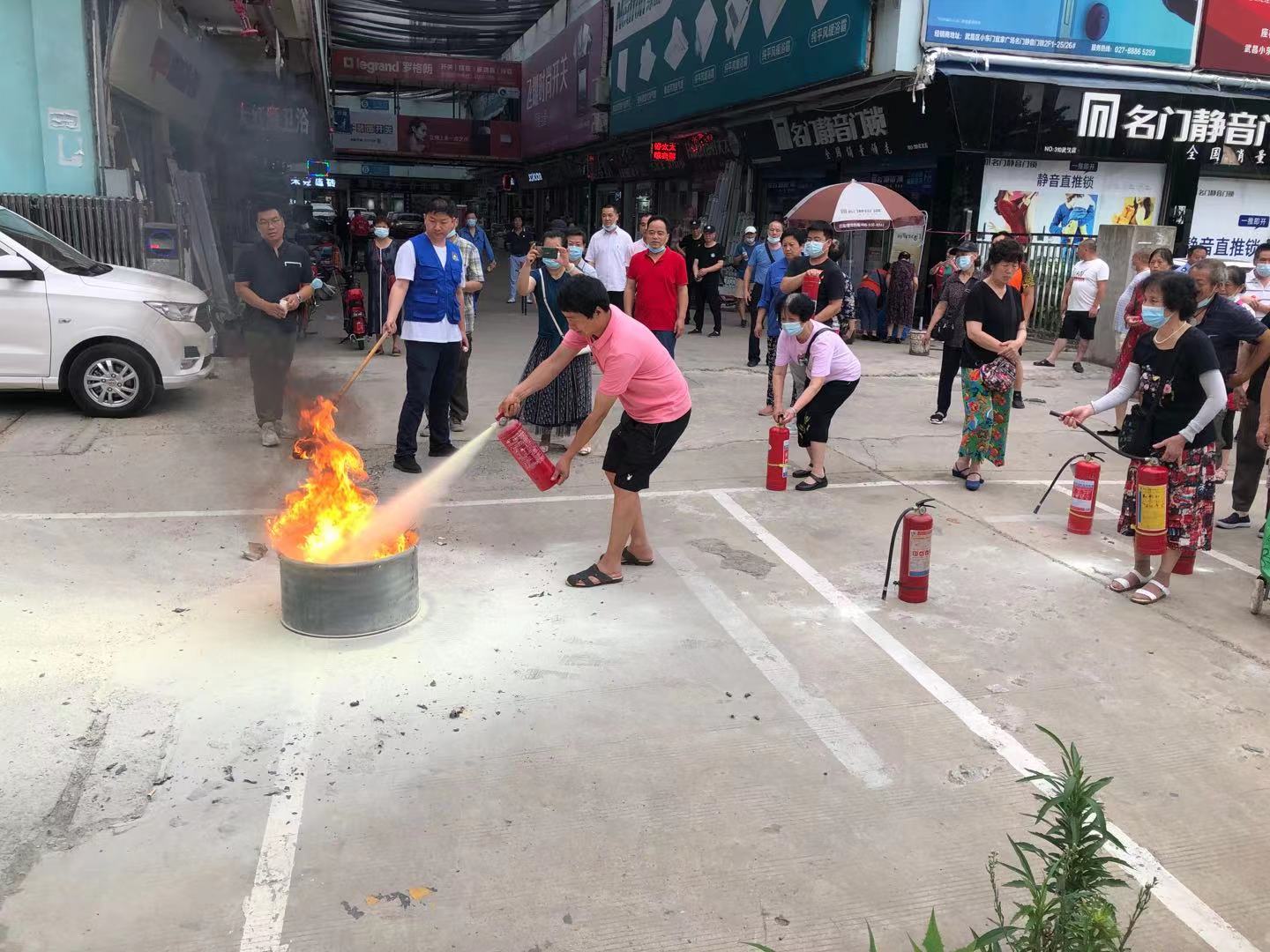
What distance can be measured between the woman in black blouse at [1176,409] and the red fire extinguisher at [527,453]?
2.92m

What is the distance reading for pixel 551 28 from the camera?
1358 inches

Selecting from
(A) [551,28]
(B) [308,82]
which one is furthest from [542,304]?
(A) [551,28]

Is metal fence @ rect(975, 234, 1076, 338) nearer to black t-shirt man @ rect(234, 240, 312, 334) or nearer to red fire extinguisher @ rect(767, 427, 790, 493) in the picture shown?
red fire extinguisher @ rect(767, 427, 790, 493)

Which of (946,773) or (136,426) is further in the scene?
(136,426)

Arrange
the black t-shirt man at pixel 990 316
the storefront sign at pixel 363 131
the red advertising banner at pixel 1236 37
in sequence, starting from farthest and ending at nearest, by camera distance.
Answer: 1. the storefront sign at pixel 363 131
2. the red advertising banner at pixel 1236 37
3. the black t-shirt man at pixel 990 316

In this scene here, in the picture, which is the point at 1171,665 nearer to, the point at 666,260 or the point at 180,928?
the point at 180,928

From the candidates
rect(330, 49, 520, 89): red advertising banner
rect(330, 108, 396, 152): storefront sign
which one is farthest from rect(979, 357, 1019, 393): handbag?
rect(330, 108, 396, 152): storefront sign

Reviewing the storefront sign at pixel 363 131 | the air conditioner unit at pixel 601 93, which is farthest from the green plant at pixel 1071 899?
the storefront sign at pixel 363 131

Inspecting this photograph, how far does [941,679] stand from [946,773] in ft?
2.71

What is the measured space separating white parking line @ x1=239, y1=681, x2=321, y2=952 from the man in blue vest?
3679 millimetres

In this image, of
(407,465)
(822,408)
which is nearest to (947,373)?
(822,408)

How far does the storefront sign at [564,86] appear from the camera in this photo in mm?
29500

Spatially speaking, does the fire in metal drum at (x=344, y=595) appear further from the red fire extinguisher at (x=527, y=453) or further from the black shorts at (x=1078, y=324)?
the black shorts at (x=1078, y=324)

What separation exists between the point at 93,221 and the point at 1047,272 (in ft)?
46.7
